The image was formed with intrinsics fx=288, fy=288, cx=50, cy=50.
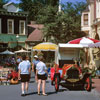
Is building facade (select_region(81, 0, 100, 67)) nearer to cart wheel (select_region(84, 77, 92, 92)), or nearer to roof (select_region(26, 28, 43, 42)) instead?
roof (select_region(26, 28, 43, 42))

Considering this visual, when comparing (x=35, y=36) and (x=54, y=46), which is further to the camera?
(x=35, y=36)

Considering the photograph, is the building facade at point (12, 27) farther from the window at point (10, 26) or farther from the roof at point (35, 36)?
the roof at point (35, 36)

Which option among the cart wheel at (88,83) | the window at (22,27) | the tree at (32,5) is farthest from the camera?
the tree at (32,5)

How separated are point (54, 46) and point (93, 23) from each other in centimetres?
578

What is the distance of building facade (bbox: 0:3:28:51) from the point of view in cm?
4212

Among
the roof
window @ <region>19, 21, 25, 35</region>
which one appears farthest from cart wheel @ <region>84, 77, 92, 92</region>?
window @ <region>19, 21, 25, 35</region>

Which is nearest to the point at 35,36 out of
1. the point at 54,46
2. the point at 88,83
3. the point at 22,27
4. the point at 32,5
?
the point at 22,27

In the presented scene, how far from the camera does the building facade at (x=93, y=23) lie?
92.9ft

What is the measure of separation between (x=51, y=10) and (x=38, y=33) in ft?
33.3

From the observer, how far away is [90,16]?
107 feet

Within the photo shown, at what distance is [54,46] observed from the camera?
86.1ft

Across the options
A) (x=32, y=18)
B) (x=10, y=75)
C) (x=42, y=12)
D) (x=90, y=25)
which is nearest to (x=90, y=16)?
(x=90, y=25)

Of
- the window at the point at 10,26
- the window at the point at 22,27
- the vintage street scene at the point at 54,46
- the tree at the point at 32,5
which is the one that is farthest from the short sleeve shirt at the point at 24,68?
the tree at the point at 32,5

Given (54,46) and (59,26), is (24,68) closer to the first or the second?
(54,46)
